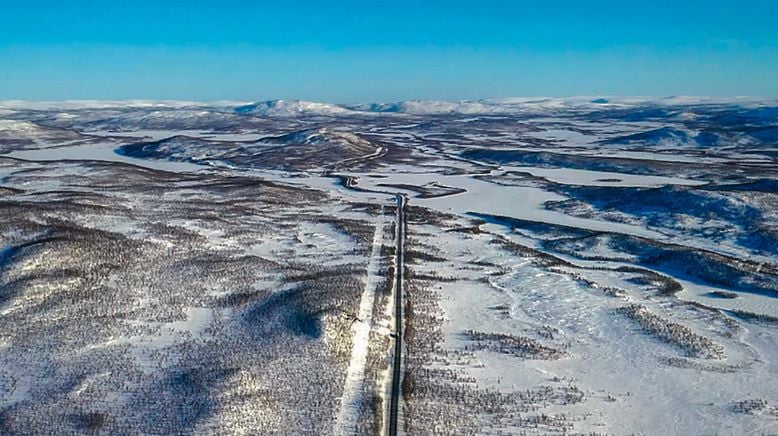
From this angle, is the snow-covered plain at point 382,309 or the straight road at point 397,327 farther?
the snow-covered plain at point 382,309

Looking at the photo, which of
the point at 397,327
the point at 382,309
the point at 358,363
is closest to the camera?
the point at 358,363

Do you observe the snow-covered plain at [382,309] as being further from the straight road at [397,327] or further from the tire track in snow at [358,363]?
the straight road at [397,327]

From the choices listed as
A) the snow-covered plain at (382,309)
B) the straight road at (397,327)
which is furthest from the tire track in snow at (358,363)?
the straight road at (397,327)

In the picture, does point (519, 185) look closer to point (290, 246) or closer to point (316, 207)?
point (316, 207)

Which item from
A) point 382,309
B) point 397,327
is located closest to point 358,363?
point 397,327

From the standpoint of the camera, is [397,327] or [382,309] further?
[382,309]

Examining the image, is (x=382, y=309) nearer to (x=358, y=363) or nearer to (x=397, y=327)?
(x=397, y=327)

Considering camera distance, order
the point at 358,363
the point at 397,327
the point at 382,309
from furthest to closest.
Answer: the point at 382,309
the point at 397,327
the point at 358,363

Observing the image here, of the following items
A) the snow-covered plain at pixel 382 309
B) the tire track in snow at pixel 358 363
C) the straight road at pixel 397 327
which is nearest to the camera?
the tire track in snow at pixel 358 363
